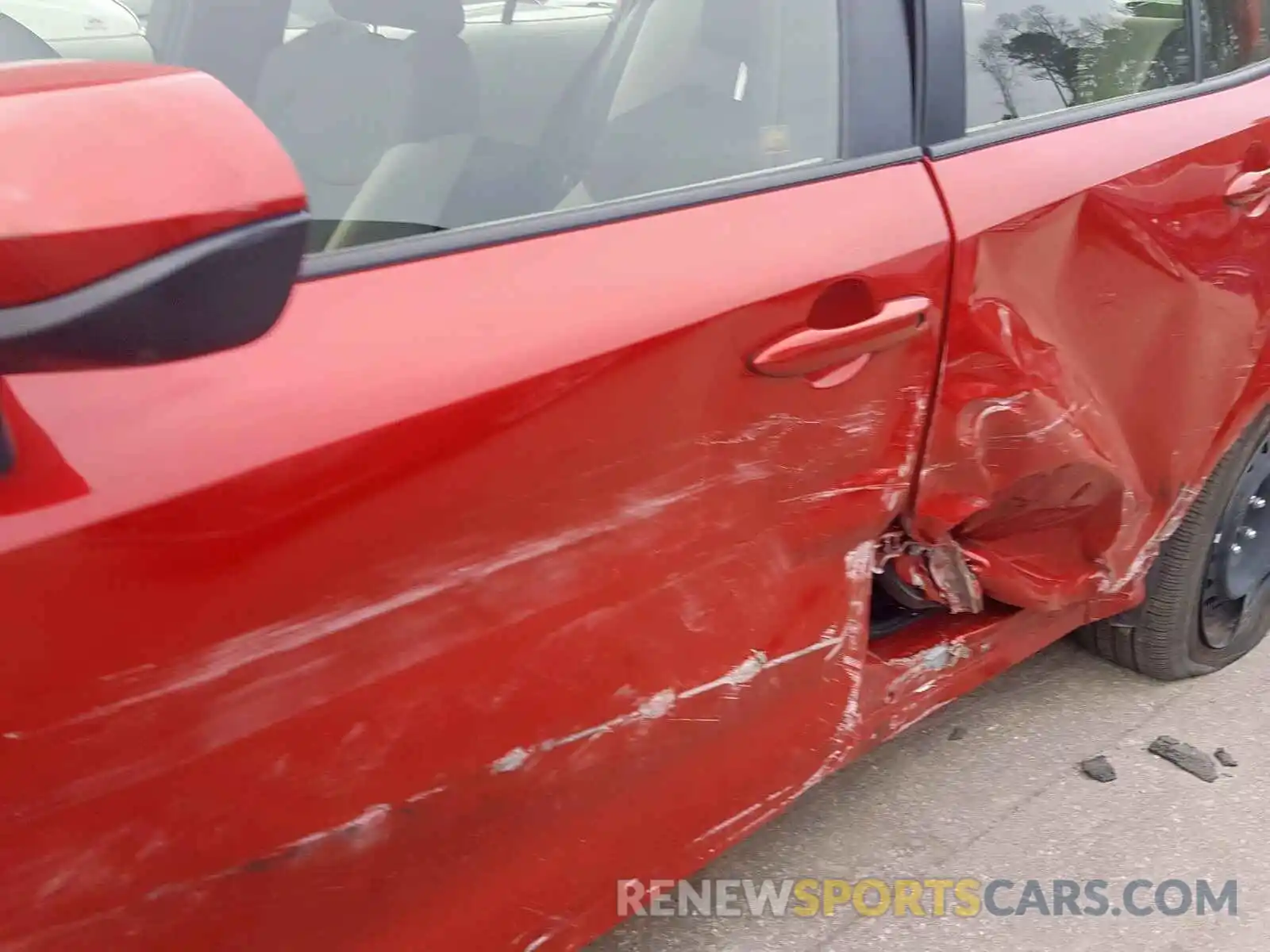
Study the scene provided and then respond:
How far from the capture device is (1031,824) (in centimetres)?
213

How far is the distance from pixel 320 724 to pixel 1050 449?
1.19 m

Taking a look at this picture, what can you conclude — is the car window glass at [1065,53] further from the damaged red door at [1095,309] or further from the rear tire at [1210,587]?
the rear tire at [1210,587]

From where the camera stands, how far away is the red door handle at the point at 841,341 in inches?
51.1

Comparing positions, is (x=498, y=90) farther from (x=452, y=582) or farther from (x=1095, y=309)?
(x=1095, y=309)

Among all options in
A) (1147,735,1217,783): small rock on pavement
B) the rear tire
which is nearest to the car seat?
the rear tire

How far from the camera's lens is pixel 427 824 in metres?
1.16

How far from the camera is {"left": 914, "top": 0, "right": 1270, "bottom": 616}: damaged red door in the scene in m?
1.57

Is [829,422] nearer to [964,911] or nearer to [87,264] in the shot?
[87,264]

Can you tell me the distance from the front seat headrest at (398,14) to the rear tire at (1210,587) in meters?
1.69

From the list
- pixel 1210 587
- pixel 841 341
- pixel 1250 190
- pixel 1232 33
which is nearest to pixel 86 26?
pixel 841 341

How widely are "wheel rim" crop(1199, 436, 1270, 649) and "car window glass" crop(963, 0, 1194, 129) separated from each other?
85cm

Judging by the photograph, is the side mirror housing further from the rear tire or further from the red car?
the rear tire

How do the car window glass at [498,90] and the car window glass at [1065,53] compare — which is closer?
the car window glass at [498,90]

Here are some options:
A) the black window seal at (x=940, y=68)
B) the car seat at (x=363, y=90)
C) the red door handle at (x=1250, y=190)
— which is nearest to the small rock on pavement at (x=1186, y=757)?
the red door handle at (x=1250, y=190)
